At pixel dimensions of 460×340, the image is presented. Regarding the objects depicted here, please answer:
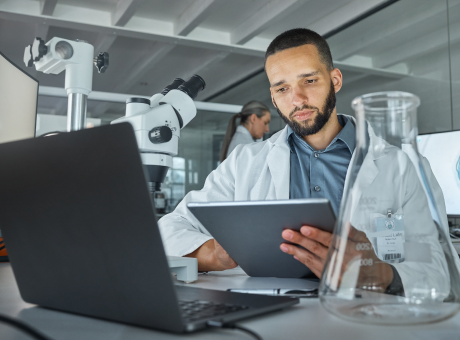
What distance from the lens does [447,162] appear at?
80.0 inches

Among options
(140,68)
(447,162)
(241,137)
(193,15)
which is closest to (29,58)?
(447,162)

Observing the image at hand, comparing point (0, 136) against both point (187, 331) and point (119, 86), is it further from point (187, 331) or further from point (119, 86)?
point (119, 86)

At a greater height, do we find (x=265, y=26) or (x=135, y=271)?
(x=265, y=26)

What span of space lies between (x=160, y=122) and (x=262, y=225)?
1.86 feet

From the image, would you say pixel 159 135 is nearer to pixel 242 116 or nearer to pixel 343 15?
pixel 242 116

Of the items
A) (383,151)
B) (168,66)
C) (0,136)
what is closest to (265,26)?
(168,66)

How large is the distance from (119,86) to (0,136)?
220 inches

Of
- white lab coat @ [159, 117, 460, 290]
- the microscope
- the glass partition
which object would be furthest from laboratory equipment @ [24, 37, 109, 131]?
the glass partition

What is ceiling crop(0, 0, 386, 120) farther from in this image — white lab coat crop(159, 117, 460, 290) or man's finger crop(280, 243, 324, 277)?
man's finger crop(280, 243, 324, 277)

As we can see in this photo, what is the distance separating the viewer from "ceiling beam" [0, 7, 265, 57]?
4023 mm

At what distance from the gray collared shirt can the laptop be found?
986mm

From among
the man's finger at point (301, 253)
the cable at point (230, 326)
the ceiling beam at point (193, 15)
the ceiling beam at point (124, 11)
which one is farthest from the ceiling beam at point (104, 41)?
the cable at point (230, 326)

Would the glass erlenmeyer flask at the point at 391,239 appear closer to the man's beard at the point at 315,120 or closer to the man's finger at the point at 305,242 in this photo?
the man's finger at the point at 305,242

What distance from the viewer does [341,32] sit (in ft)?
14.1
